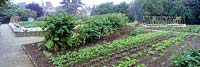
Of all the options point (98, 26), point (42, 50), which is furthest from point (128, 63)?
point (42, 50)

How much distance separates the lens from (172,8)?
59.9ft

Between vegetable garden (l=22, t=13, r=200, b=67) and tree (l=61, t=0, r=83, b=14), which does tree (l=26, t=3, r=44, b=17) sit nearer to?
tree (l=61, t=0, r=83, b=14)

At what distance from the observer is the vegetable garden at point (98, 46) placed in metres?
6.29

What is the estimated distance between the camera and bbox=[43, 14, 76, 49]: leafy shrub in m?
8.67

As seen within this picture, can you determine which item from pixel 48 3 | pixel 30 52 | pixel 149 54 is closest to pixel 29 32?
pixel 30 52

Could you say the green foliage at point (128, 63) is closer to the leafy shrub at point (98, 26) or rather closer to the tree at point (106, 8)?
the leafy shrub at point (98, 26)

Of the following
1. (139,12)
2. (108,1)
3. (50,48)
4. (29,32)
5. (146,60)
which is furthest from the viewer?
(108,1)

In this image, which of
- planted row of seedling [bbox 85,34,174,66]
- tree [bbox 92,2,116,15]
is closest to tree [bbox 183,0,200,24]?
tree [bbox 92,2,116,15]

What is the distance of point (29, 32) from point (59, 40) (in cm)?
685

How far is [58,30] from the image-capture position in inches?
345

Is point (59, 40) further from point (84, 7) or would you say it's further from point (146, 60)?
point (84, 7)

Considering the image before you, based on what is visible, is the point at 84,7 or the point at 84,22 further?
the point at 84,7

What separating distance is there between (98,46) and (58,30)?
163 cm

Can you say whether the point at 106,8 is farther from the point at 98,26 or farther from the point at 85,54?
the point at 85,54
